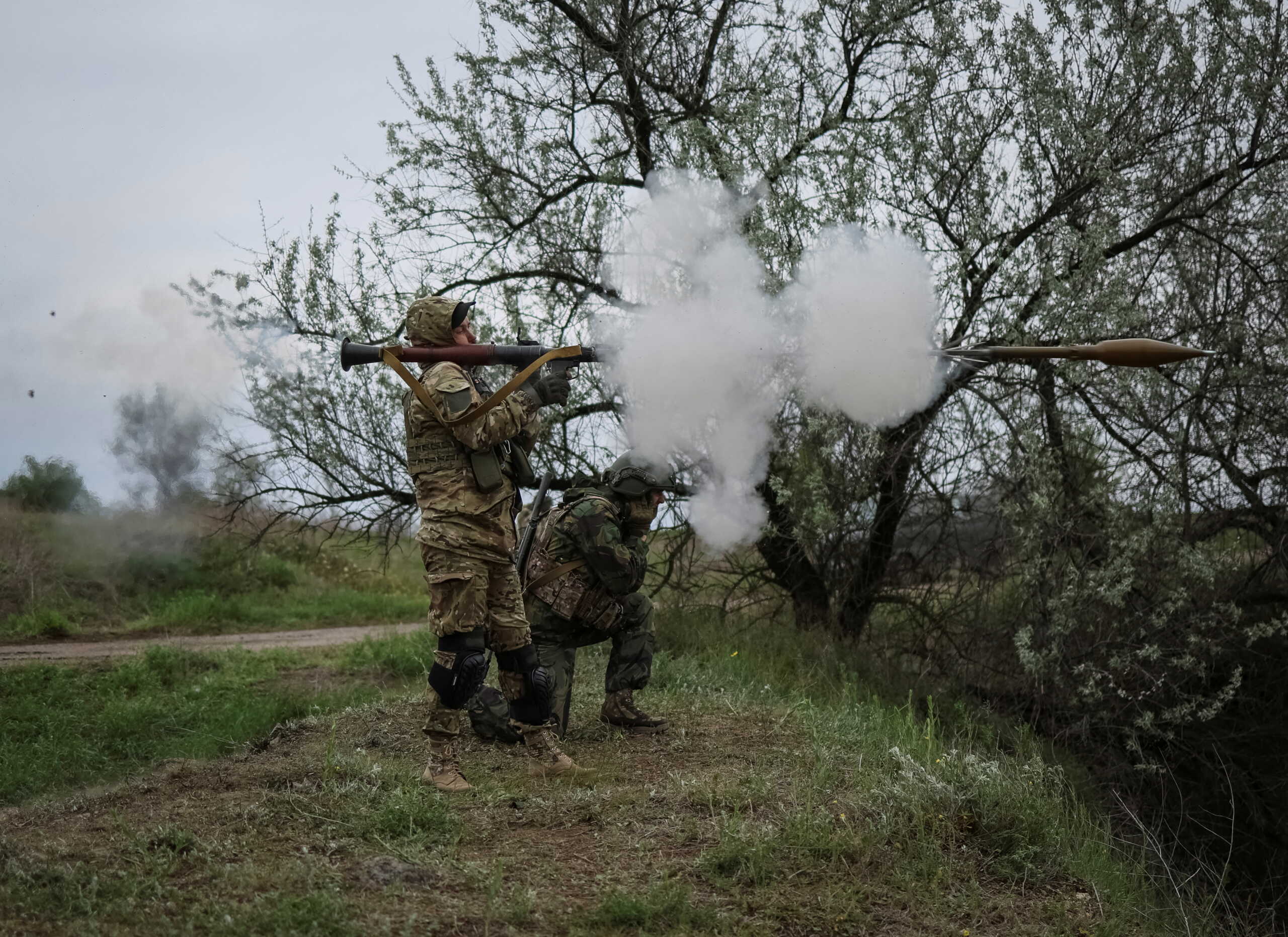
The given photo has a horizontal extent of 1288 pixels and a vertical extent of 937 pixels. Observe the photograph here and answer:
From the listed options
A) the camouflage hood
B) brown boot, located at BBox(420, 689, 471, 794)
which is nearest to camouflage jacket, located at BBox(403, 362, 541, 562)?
the camouflage hood

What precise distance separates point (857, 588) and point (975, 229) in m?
3.43

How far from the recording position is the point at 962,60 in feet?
33.7

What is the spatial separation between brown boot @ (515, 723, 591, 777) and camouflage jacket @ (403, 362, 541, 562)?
1003 mm

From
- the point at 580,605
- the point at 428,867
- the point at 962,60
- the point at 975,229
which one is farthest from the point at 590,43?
the point at 428,867

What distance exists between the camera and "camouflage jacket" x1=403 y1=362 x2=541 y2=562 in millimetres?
5566

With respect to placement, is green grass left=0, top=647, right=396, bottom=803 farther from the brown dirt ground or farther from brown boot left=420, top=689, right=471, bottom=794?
brown boot left=420, top=689, right=471, bottom=794

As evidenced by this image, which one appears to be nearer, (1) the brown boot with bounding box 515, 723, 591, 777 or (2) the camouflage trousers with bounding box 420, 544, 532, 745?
(2) the camouflage trousers with bounding box 420, 544, 532, 745

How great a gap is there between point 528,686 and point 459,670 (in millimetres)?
550

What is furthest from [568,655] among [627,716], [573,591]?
[627,716]

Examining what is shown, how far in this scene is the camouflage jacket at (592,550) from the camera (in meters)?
6.61

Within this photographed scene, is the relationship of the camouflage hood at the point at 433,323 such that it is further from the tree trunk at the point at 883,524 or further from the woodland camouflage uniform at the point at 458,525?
the tree trunk at the point at 883,524

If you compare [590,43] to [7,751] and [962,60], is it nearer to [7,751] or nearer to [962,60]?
[962,60]

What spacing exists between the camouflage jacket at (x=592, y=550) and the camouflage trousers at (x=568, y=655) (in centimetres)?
11

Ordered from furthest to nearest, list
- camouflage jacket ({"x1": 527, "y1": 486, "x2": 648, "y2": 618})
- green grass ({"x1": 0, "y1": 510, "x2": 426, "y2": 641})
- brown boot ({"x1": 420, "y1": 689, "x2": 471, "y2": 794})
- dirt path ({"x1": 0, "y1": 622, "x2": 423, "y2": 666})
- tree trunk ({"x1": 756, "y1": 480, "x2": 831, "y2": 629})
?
green grass ({"x1": 0, "y1": 510, "x2": 426, "y2": 641})
dirt path ({"x1": 0, "y1": 622, "x2": 423, "y2": 666})
tree trunk ({"x1": 756, "y1": 480, "x2": 831, "y2": 629})
camouflage jacket ({"x1": 527, "y1": 486, "x2": 648, "y2": 618})
brown boot ({"x1": 420, "y1": 689, "x2": 471, "y2": 794})
